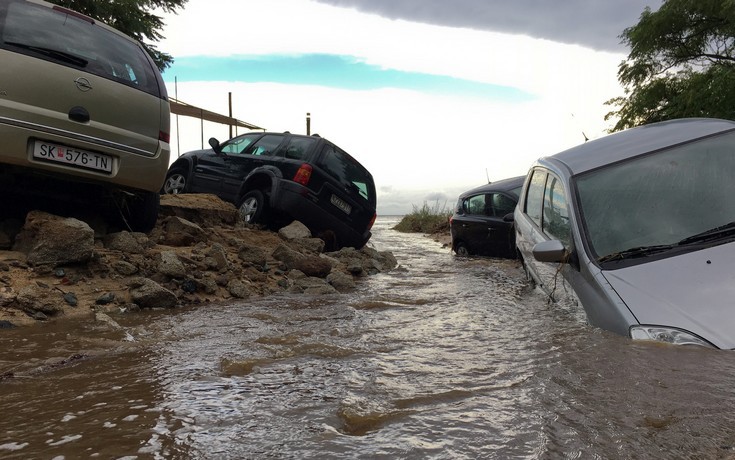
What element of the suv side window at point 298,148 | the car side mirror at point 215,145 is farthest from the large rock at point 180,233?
the car side mirror at point 215,145

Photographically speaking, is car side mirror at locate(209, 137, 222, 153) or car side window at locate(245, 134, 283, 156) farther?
car side mirror at locate(209, 137, 222, 153)

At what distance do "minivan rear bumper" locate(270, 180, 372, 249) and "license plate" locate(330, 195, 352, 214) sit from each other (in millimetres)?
124

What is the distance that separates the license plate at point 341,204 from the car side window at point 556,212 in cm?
376

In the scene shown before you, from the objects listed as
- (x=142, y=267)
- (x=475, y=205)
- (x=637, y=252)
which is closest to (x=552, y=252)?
(x=637, y=252)

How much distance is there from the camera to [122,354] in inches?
122

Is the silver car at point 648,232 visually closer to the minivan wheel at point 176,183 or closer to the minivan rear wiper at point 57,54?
the minivan rear wiper at point 57,54

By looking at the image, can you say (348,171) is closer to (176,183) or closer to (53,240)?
(176,183)

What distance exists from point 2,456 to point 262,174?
650 centimetres

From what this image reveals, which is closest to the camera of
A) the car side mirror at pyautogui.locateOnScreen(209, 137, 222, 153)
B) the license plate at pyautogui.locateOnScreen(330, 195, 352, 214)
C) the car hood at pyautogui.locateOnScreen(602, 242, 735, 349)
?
the car hood at pyautogui.locateOnScreen(602, 242, 735, 349)

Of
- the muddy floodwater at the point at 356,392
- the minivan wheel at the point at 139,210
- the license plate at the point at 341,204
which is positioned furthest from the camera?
the license plate at the point at 341,204

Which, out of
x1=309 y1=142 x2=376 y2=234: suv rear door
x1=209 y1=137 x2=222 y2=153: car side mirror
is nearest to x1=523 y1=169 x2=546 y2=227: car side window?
x1=309 y1=142 x2=376 y2=234: suv rear door

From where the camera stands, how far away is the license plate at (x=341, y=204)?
26.5ft

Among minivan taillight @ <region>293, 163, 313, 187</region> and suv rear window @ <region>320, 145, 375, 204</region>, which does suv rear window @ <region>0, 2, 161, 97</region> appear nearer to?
minivan taillight @ <region>293, 163, 313, 187</region>

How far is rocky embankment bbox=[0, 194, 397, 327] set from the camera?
411cm
